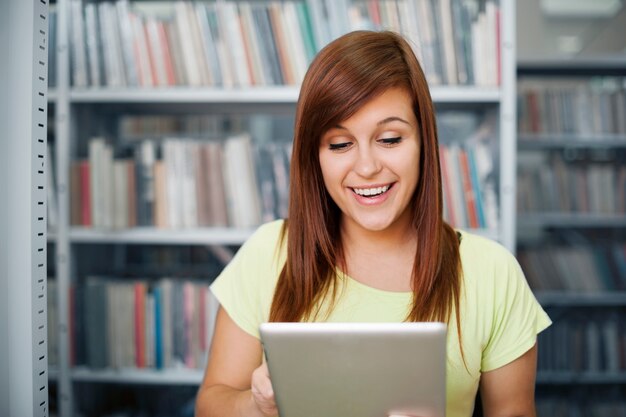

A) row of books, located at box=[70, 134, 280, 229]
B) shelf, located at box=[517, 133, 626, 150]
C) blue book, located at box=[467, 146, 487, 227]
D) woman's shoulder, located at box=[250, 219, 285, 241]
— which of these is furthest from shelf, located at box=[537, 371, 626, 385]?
woman's shoulder, located at box=[250, 219, 285, 241]

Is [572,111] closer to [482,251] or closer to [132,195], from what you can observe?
[482,251]

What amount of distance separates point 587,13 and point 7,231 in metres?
4.68

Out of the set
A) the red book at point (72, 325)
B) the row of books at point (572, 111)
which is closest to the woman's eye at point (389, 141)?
the red book at point (72, 325)

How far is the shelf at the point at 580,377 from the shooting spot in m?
2.52

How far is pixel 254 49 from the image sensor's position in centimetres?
168

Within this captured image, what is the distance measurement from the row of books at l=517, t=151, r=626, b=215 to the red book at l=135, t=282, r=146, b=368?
185 centimetres

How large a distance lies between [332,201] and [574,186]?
1.96 metres

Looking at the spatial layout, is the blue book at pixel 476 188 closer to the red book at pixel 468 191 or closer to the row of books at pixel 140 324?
the red book at pixel 468 191

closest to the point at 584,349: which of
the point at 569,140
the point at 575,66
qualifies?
the point at 569,140

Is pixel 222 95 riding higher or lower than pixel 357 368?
higher

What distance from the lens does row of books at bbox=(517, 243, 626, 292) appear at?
8.48 ft

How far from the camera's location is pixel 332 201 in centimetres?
109

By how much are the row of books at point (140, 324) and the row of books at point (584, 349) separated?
66.3 inches

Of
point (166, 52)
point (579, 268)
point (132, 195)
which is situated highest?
point (166, 52)
